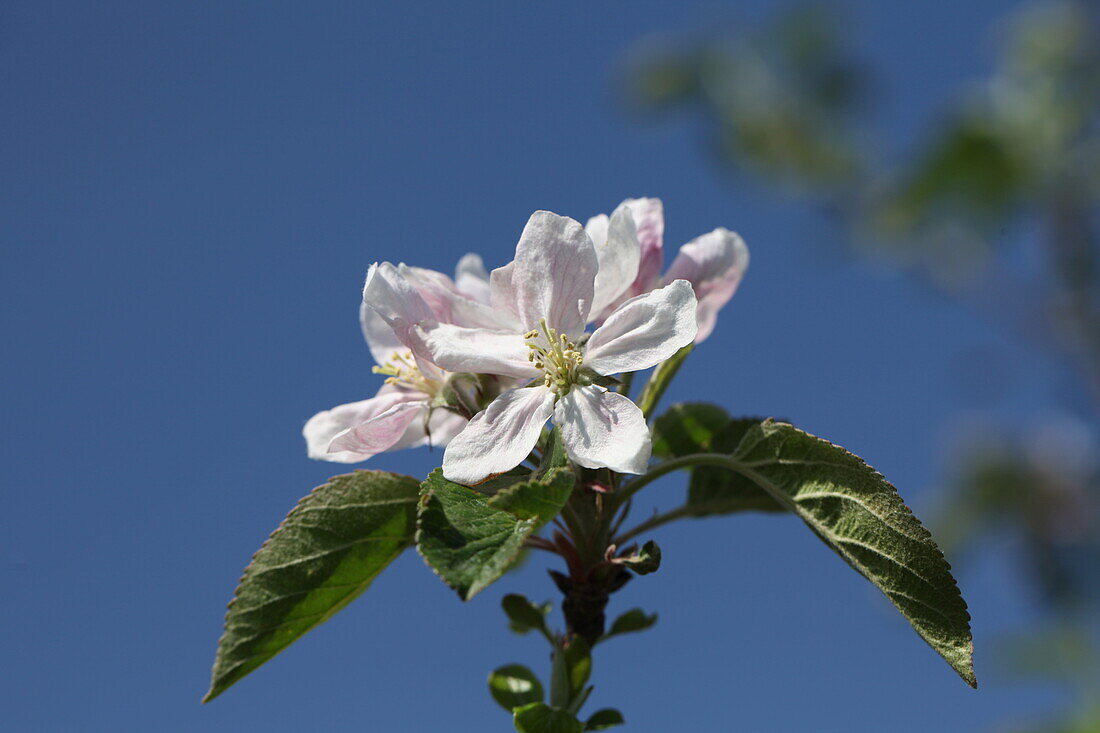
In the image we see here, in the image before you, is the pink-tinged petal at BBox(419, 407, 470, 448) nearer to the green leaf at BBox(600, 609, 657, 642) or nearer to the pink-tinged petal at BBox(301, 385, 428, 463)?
the pink-tinged petal at BBox(301, 385, 428, 463)

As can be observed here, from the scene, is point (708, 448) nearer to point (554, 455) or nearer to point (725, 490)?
point (725, 490)

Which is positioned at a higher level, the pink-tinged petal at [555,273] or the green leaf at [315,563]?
the pink-tinged petal at [555,273]

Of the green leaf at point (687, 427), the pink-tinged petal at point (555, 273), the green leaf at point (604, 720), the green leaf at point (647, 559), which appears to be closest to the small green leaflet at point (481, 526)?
the green leaf at point (647, 559)

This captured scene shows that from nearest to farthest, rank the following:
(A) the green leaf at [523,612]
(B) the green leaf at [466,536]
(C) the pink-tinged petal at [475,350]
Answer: (B) the green leaf at [466,536], (C) the pink-tinged petal at [475,350], (A) the green leaf at [523,612]

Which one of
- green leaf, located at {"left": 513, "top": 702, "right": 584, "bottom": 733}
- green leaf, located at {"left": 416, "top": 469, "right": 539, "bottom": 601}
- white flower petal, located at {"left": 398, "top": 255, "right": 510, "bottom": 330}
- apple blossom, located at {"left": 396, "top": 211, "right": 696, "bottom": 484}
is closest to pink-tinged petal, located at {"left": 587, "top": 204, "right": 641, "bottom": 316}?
apple blossom, located at {"left": 396, "top": 211, "right": 696, "bottom": 484}

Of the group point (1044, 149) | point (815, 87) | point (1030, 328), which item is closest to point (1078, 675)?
point (1030, 328)

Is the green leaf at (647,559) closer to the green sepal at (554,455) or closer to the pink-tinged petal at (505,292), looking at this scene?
the green sepal at (554,455)
